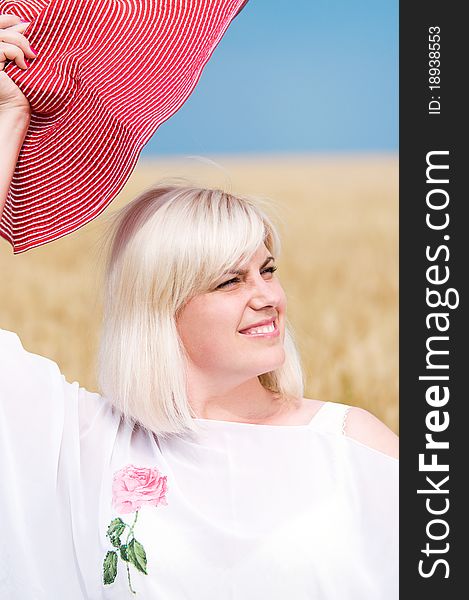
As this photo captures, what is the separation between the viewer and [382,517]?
1.68 metres

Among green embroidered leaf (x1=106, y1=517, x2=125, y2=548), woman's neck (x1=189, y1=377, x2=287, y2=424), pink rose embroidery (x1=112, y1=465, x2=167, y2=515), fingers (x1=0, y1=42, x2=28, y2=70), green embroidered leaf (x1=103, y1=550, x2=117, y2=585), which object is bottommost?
green embroidered leaf (x1=103, y1=550, x2=117, y2=585)

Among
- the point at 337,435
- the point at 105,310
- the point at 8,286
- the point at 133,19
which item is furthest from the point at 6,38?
the point at 8,286

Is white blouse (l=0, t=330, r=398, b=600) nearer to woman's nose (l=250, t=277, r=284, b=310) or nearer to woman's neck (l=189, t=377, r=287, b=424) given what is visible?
woman's neck (l=189, t=377, r=287, b=424)

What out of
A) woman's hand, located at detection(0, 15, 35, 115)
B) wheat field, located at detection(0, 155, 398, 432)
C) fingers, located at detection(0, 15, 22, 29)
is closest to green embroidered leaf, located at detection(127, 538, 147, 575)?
wheat field, located at detection(0, 155, 398, 432)

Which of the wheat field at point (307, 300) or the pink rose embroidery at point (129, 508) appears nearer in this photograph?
the pink rose embroidery at point (129, 508)

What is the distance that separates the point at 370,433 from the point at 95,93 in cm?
75

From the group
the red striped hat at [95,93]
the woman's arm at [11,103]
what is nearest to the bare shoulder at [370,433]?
the red striped hat at [95,93]

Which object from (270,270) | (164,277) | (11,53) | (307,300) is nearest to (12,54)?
(11,53)

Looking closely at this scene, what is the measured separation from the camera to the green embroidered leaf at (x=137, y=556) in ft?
5.59

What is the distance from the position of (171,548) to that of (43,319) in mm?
3811

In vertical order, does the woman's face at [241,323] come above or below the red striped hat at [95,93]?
below

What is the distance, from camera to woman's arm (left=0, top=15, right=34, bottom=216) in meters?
1.74

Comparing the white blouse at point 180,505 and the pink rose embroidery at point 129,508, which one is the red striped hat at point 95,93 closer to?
the white blouse at point 180,505

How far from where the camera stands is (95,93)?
1844mm
